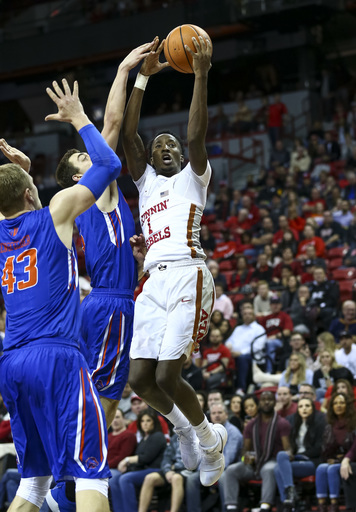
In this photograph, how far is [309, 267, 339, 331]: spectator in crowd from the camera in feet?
47.3

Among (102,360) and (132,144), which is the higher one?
(132,144)

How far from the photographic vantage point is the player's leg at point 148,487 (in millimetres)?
11203

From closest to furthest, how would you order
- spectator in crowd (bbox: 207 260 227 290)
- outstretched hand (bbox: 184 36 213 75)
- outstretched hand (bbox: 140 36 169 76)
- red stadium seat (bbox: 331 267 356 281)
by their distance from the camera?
outstretched hand (bbox: 184 36 213 75), outstretched hand (bbox: 140 36 169 76), red stadium seat (bbox: 331 267 356 281), spectator in crowd (bbox: 207 260 227 290)

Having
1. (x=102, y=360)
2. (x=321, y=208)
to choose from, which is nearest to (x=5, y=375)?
(x=102, y=360)

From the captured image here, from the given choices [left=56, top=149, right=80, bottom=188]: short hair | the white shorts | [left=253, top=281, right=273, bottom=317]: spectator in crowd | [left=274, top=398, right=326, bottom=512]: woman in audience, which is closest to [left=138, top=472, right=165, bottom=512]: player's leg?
[left=274, top=398, right=326, bottom=512]: woman in audience

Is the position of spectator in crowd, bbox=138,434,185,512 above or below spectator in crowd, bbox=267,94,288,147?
below

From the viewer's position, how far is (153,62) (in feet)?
22.9

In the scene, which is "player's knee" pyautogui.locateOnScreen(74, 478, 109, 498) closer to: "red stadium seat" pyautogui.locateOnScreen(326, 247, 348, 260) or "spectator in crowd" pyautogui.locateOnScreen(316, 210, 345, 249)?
"red stadium seat" pyautogui.locateOnScreen(326, 247, 348, 260)

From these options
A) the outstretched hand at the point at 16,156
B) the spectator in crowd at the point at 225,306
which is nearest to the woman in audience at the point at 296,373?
the spectator in crowd at the point at 225,306

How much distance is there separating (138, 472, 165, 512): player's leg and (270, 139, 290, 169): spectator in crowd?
1331cm

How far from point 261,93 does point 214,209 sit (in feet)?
21.1

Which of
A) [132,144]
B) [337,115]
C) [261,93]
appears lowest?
[132,144]

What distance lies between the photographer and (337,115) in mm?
24391

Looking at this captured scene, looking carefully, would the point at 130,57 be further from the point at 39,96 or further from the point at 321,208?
the point at 39,96
